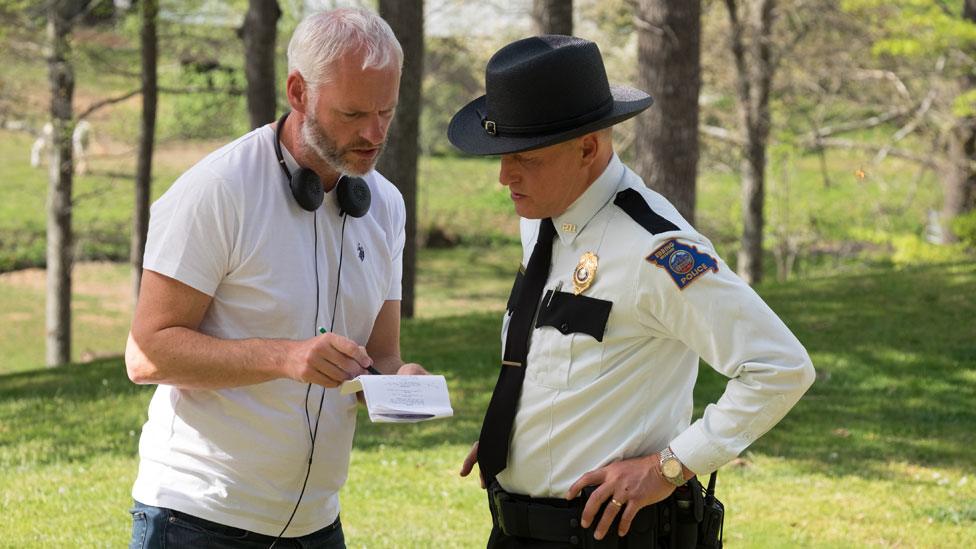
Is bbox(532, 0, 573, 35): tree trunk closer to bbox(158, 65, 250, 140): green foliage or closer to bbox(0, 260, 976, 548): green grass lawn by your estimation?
bbox(0, 260, 976, 548): green grass lawn

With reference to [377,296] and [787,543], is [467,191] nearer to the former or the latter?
[787,543]

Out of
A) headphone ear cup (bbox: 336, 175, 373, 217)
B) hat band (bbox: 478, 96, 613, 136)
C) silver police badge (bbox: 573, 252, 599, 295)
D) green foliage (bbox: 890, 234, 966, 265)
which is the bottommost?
green foliage (bbox: 890, 234, 966, 265)

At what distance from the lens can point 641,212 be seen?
9.56 feet

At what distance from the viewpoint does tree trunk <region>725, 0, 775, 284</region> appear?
21.2 m

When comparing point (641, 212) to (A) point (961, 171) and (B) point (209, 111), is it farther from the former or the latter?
(B) point (209, 111)

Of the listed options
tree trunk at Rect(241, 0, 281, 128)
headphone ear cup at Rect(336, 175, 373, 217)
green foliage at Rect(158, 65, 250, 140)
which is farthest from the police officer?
green foliage at Rect(158, 65, 250, 140)

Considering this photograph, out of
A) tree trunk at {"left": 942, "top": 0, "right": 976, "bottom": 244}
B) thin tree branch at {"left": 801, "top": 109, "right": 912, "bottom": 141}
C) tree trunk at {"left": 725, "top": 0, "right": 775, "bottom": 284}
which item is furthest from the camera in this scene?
tree trunk at {"left": 725, "top": 0, "right": 775, "bottom": 284}

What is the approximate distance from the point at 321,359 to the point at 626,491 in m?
0.80

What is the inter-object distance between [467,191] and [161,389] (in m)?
37.2

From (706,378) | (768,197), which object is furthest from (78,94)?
(706,378)

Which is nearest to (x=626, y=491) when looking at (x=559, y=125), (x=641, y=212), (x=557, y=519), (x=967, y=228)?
(x=557, y=519)

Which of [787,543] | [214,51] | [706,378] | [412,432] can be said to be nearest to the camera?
[787,543]

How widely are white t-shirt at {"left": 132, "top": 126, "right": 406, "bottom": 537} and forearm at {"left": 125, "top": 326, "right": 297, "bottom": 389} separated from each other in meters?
0.14

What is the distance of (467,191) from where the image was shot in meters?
40.2
